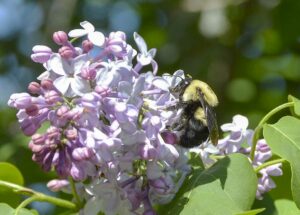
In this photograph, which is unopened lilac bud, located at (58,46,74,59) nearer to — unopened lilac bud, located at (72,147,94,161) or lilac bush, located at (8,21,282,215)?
lilac bush, located at (8,21,282,215)

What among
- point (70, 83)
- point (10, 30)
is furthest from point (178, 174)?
point (10, 30)

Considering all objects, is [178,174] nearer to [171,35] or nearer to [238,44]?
[238,44]

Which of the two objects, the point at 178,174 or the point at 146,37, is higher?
the point at 178,174

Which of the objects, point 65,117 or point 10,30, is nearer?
point 65,117

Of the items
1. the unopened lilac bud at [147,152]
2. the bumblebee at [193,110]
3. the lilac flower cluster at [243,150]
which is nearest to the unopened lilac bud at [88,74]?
the unopened lilac bud at [147,152]

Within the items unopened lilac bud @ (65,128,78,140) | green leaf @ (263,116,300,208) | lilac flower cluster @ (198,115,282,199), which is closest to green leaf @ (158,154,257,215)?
green leaf @ (263,116,300,208)

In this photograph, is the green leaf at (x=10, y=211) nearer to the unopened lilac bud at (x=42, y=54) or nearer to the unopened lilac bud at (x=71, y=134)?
the unopened lilac bud at (x=71, y=134)

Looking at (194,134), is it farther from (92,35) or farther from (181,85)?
(92,35)
